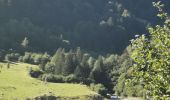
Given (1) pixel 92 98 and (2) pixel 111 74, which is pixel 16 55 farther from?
(1) pixel 92 98

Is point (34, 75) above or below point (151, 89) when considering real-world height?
above

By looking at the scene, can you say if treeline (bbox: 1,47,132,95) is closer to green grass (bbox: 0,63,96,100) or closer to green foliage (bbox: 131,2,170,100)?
green grass (bbox: 0,63,96,100)

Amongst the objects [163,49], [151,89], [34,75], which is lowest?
[151,89]

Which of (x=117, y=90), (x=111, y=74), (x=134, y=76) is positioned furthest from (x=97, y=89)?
(x=134, y=76)

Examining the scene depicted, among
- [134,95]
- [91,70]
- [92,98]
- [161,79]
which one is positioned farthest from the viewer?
[91,70]

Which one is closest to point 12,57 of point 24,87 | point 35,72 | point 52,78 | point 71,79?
point 71,79

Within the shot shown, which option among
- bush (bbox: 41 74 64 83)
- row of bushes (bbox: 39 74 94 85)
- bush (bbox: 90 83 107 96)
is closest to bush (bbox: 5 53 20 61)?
bush (bbox: 41 74 64 83)

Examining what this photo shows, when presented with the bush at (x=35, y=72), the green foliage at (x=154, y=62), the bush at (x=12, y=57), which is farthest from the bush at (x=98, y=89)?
the green foliage at (x=154, y=62)
